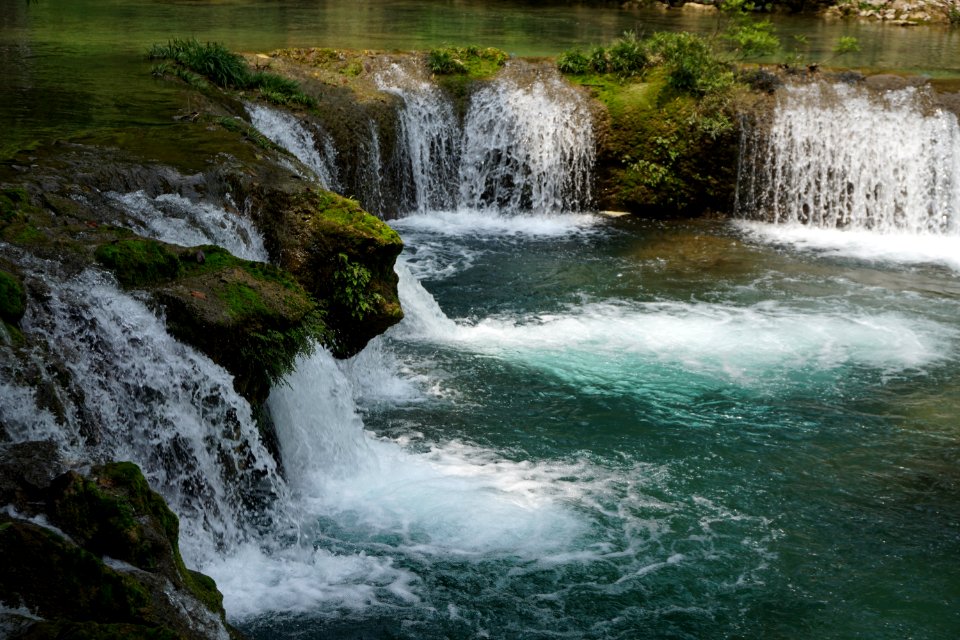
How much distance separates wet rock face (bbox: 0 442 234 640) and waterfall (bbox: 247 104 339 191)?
29.0ft

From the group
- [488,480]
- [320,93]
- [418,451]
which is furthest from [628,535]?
[320,93]

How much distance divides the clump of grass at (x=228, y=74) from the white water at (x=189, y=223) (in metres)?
5.78

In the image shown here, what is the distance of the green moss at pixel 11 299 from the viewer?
6.00 meters

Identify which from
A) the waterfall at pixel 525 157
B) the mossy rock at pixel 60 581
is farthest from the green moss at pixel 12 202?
the waterfall at pixel 525 157

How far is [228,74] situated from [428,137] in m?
3.13

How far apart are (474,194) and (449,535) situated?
31.3 feet

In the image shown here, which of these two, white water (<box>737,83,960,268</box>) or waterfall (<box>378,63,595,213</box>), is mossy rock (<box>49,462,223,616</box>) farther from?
white water (<box>737,83,960,268</box>)

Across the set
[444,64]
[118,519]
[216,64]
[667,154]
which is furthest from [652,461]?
[444,64]

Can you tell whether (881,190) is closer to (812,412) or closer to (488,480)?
(812,412)

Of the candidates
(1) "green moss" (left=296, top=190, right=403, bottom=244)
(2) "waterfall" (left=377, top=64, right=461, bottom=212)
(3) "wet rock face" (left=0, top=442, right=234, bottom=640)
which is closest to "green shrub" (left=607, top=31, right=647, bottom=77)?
(2) "waterfall" (left=377, top=64, right=461, bottom=212)

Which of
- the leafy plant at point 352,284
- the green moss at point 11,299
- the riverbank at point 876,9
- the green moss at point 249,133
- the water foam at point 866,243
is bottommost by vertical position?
the water foam at point 866,243

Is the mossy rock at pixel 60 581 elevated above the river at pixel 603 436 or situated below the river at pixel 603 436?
above

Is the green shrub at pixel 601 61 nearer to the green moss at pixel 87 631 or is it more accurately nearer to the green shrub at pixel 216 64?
the green shrub at pixel 216 64

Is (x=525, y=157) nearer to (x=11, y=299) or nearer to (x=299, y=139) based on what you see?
(x=299, y=139)
